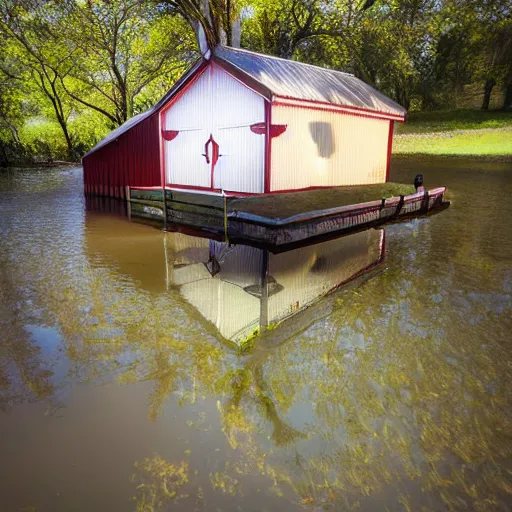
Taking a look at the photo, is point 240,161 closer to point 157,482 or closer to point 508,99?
point 157,482

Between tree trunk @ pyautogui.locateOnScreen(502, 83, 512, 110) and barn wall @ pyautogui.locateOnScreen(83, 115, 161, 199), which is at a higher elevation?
tree trunk @ pyautogui.locateOnScreen(502, 83, 512, 110)

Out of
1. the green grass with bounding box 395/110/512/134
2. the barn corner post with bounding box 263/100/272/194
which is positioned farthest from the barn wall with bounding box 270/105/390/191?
the green grass with bounding box 395/110/512/134

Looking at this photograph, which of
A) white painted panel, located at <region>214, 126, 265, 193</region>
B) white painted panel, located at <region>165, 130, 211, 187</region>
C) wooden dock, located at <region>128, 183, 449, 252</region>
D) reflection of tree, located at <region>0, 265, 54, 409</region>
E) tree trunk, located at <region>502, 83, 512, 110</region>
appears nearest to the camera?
reflection of tree, located at <region>0, 265, 54, 409</region>

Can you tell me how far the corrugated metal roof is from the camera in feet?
41.3

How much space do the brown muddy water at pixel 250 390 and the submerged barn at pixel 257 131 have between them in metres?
5.37

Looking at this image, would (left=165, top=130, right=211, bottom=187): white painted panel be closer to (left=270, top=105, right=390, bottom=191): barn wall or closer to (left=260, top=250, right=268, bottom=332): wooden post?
(left=270, top=105, right=390, bottom=191): barn wall

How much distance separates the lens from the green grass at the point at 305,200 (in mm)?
11461

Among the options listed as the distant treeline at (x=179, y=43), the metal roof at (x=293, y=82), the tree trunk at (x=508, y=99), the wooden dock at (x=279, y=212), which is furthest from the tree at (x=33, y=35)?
→ the tree trunk at (x=508, y=99)

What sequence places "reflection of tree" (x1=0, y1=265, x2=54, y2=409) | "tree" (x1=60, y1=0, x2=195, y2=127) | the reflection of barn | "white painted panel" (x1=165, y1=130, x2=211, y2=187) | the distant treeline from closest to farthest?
"reflection of tree" (x1=0, y1=265, x2=54, y2=409) < the reflection of barn < "white painted panel" (x1=165, y1=130, x2=211, y2=187) < the distant treeline < "tree" (x1=60, y1=0, x2=195, y2=127)

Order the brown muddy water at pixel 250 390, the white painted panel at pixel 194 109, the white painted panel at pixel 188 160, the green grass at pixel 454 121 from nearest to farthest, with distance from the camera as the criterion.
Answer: the brown muddy water at pixel 250 390 < the white painted panel at pixel 194 109 < the white painted panel at pixel 188 160 < the green grass at pixel 454 121

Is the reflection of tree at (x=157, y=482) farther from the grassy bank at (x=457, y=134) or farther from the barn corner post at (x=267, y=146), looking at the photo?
the grassy bank at (x=457, y=134)

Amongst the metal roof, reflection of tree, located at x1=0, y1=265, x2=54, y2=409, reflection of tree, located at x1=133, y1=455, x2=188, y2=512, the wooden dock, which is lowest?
reflection of tree, located at x1=133, y1=455, x2=188, y2=512

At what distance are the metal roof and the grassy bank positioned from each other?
1537 centimetres

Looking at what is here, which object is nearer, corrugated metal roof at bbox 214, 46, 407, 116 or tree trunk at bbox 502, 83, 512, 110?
corrugated metal roof at bbox 214, 46, 407, 116
